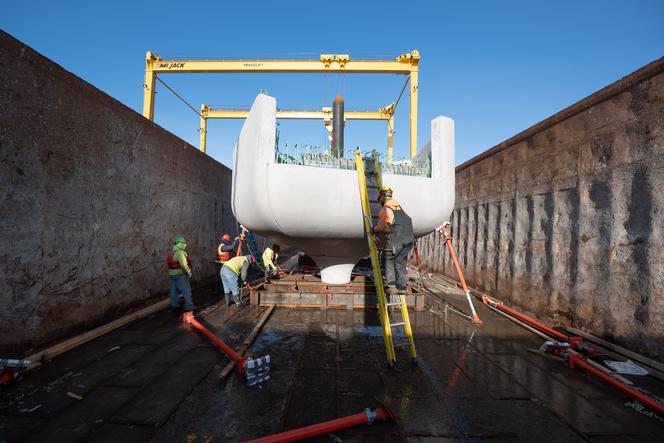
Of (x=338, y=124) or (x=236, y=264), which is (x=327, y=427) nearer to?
(x=236, y=264)

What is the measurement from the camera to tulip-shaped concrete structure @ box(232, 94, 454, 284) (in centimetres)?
451

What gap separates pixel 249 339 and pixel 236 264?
2258mm

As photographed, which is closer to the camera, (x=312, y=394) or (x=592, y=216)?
(x=312, y=394)

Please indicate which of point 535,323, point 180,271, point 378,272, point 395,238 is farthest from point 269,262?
point 535,323

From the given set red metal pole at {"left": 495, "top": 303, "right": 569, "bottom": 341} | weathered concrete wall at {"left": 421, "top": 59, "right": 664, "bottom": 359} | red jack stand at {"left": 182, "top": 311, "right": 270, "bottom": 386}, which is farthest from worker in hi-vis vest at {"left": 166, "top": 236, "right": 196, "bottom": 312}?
weathered concrete wall at {"left": 421, "top": 59, "right": 664, "bottom": 359}

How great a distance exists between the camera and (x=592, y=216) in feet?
14.9

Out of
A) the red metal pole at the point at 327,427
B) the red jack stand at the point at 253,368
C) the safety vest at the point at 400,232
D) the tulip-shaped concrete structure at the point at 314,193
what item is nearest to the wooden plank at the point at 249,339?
the red jack stand at the point at 253,368

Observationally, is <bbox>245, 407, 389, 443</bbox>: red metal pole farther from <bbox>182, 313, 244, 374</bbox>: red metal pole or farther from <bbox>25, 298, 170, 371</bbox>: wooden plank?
<bbox>25, 298, 170, 371</bbox>: wooden plank

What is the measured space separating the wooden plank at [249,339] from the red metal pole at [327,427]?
131cm

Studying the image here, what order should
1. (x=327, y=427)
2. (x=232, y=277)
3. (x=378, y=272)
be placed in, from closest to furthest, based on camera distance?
1. (x=327, y=427)
2. (x=378, y=272)
3. (x=232, y=277)

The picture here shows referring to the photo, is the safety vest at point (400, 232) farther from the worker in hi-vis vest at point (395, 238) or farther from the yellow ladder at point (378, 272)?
the yellow ladder at point (378, 272)

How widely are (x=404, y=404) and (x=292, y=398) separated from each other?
3.65ft

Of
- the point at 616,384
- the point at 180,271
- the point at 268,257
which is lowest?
the point at 616,384

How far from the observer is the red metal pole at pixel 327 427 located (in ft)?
6.95
